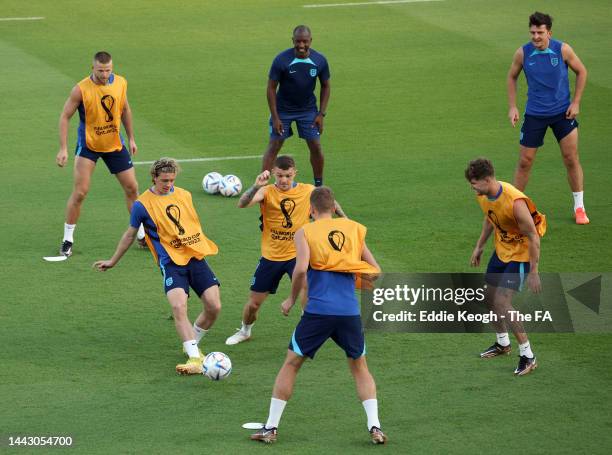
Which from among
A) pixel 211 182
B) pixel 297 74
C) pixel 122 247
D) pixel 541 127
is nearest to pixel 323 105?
pixel 297 74

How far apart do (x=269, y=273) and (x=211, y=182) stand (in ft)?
17.3

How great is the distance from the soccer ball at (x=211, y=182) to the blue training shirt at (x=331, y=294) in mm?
7343

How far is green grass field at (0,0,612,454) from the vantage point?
9367mm

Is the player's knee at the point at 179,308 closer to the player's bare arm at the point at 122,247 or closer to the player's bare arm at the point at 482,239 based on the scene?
the player's bare arm at the point at 122,247

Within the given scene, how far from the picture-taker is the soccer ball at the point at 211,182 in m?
16.1

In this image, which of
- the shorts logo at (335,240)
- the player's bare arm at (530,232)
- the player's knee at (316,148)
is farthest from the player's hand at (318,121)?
the shorts logo at (335,240)

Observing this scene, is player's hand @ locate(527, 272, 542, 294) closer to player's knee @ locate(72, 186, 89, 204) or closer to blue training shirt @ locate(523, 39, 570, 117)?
blue training shirt @ locate(523, 39, 570, 117)

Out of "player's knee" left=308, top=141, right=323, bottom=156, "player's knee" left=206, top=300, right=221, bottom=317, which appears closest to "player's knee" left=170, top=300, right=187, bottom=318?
"player's knee" left=206, top=300, right=221, bottom=317

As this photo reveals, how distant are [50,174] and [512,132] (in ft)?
24.0

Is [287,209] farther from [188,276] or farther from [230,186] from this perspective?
[230,186]

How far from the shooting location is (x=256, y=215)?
15.3 metres

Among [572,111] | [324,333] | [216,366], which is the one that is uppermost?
[572,111]

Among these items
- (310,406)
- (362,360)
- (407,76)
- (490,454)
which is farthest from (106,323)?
(407,76)

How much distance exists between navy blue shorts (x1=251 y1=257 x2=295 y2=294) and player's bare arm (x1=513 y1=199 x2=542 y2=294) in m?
2.28
